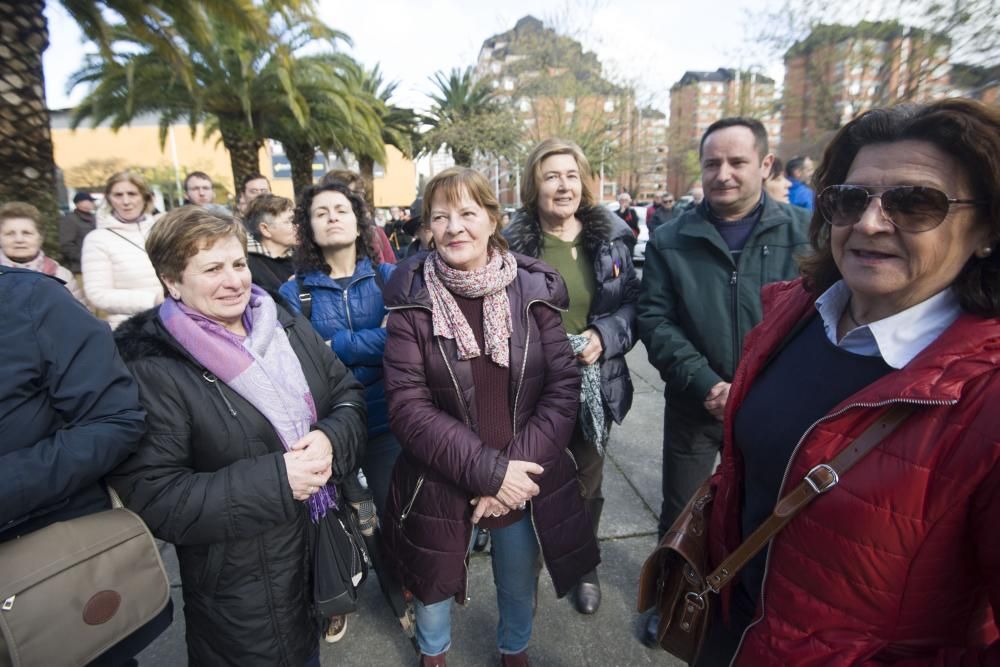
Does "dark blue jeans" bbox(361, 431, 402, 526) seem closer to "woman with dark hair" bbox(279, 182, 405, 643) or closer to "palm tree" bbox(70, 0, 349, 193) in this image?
"woman with dark hair" bbox(279, 182, 405, 643)

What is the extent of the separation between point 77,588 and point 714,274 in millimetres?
2420

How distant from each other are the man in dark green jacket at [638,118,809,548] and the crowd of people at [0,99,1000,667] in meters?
0.01

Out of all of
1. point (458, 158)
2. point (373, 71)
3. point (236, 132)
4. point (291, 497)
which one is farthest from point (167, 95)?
point (291, 497)

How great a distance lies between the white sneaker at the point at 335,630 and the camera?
246 centimetres

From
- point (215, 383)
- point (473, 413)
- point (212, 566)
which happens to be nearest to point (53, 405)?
point (215, 383)

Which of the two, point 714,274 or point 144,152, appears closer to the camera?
point 714,274

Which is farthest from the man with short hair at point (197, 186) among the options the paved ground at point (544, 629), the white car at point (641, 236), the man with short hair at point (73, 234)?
the white car at point (641, 236)

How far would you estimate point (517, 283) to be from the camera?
6.68 feet

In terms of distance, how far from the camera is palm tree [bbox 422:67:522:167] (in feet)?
63.6

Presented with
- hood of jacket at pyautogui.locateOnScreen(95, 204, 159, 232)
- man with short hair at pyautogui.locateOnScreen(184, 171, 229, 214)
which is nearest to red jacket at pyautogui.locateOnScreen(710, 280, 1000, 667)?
hood of jacket at pyautogui.locateOnScreen(95, 204, 159, 232)

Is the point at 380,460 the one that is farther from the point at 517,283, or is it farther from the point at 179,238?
the point at 179,238

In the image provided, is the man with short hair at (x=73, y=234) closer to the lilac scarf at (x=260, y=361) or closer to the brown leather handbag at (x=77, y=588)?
the lilac scarf at (x=260, y=361)

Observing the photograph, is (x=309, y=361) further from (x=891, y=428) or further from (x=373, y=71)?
(x=373, y=71)

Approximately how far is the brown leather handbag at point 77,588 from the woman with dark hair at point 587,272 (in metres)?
1.75
